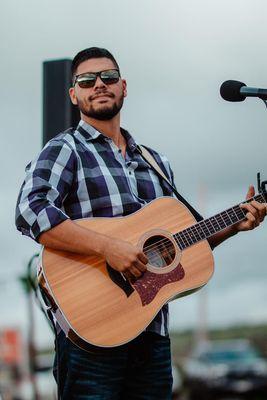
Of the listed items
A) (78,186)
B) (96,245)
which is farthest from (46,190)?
(96,245)

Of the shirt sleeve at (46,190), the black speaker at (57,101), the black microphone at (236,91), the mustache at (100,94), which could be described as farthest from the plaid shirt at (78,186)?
the black speaker at (57,101)

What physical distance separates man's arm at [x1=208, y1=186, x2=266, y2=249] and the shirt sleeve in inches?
25.9

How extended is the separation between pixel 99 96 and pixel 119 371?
1.07m

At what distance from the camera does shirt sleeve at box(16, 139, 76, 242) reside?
3.39m

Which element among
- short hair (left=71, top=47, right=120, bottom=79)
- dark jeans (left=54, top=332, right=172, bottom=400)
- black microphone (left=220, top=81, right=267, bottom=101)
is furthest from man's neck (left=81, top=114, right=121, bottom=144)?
dark jeans (left=54, top=332, right=172, bottom=400)

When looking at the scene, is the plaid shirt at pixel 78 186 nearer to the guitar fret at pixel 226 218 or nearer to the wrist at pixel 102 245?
the wrist at pixel 102 245

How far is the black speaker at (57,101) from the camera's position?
A: 15.1 ft

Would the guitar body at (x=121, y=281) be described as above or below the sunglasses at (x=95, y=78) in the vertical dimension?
below

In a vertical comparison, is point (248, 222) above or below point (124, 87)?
below

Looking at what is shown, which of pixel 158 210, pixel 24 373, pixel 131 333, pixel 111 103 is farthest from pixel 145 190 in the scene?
pixel 24 373

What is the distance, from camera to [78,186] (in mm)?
3504

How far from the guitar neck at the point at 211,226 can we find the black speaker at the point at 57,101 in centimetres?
119

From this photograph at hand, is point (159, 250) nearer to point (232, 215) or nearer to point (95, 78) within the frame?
point (232, 215)

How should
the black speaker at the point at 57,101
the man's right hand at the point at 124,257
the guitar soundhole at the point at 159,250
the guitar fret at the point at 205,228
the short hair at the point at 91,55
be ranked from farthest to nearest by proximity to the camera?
1. the black speaker at the point at 57,101
2. the short hair at the point at 91,55
3. the guitar fret at the point at 205,228
4. the guitar soundhole at the point at 159,250
5. the man's right hand at the point at 124,257
